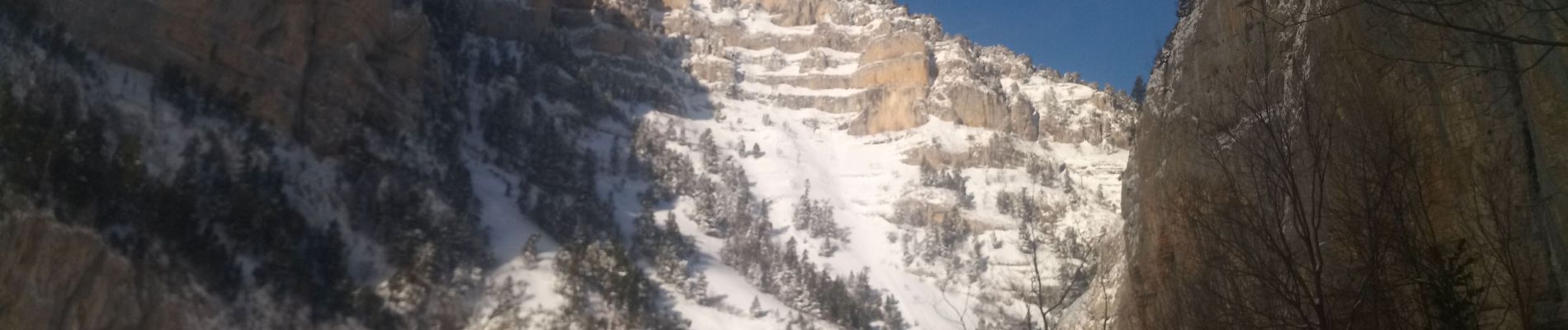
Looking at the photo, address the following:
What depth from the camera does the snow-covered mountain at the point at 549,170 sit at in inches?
1358

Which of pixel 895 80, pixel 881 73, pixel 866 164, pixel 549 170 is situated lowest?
pixel 549 170

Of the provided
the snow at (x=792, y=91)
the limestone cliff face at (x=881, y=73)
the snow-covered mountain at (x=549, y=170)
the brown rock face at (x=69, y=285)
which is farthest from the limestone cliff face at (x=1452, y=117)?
the snow at (x=792, y=91)

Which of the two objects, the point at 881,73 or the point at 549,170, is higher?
the point at 881,73

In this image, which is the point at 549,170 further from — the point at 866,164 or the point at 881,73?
the point at 881,73

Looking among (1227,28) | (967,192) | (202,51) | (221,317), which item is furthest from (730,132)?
(1227,28)

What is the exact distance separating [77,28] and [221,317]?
41.9 ft

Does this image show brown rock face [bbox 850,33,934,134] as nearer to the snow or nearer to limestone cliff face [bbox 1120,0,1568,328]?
the snow

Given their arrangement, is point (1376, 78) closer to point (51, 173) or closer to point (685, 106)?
point (51, 173)

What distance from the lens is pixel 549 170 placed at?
65.8m

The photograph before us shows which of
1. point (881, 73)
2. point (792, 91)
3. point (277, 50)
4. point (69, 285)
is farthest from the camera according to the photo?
point (792, 91)

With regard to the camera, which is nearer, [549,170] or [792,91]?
[549,170]

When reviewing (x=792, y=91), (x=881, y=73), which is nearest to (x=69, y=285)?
(x=881, y=73)

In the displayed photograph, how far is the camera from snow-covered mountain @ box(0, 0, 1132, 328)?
34.5 metres

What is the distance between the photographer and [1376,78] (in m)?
5.24
